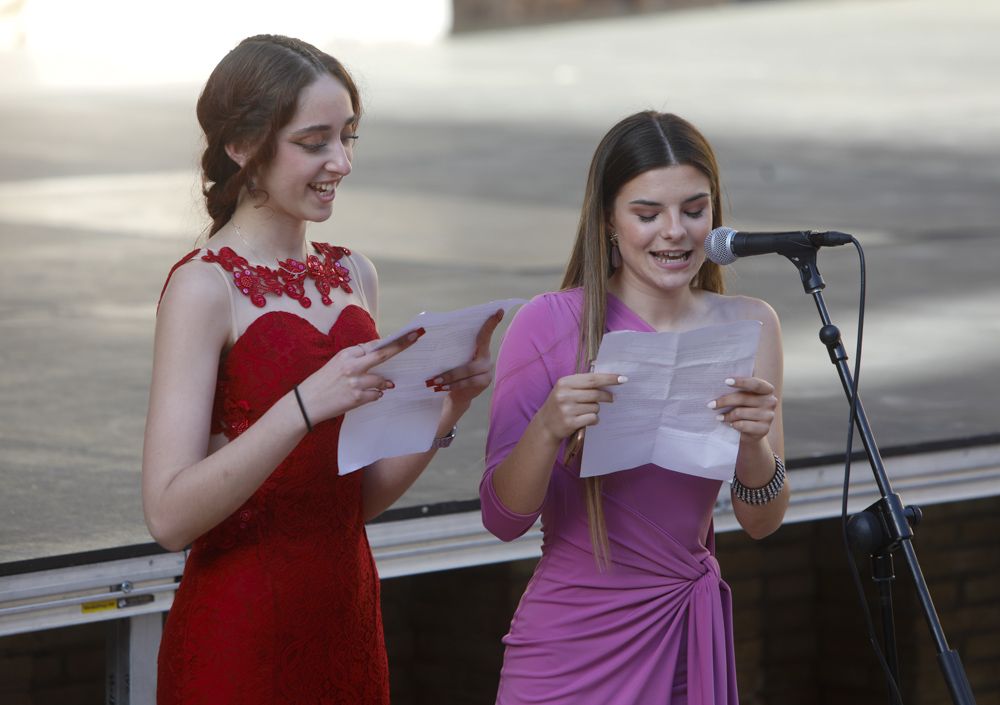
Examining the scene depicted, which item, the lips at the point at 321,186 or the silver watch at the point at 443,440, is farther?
the silver watch at the point at 443,440

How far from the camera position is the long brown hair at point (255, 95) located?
7.36ft

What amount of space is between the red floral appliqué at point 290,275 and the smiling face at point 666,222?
1.56 ft

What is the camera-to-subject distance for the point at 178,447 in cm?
215

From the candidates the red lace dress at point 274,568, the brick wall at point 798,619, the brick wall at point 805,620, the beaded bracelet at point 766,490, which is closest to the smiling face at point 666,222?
the beaded bracelet at point 766,490

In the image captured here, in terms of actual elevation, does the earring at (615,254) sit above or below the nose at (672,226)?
above

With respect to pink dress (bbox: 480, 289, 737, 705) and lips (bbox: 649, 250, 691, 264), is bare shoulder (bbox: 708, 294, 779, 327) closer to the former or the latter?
lips (bbox: 649, 250, 691, 264)

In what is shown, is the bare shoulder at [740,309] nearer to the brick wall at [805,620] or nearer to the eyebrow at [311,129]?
the eyebrow at [311,129]

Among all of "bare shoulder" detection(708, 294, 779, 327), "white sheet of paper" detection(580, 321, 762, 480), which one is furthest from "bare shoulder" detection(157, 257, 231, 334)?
"bare shoulder" detection(708, 294, 779, 327)

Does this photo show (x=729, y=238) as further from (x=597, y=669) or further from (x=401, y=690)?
(x=401, y=690)

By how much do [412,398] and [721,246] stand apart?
533 millimetres

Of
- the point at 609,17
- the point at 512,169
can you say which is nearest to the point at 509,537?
the point at 512,169

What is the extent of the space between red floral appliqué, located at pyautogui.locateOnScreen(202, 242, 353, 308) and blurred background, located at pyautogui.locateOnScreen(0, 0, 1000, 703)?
223 mm

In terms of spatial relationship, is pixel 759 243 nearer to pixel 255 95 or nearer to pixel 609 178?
pixel 609 178

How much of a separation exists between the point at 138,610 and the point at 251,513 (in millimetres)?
1081
